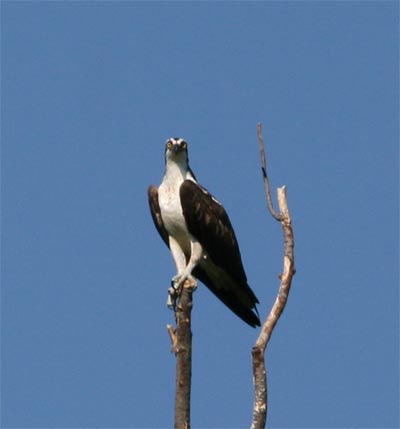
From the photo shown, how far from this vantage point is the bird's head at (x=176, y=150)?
13203 mm

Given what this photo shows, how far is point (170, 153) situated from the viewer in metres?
13.2

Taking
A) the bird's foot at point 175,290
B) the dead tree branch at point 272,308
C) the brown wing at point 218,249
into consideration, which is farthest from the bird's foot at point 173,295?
the dead tree branch at point 272,308

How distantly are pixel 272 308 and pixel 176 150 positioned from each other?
12.8ft

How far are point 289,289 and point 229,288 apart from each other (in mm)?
3553

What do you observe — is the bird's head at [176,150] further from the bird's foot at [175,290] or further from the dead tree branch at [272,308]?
the dead tree branch at [272,308]

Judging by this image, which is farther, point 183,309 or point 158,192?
point 158,192

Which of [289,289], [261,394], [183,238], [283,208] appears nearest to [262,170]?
[283,208]

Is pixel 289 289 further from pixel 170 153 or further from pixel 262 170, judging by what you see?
pixel 170 153

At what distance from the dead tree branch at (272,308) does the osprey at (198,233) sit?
271 cm

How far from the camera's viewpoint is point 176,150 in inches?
520

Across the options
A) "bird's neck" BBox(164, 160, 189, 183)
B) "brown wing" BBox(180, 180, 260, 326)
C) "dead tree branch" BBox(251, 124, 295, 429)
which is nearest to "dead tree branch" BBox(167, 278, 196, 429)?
"dead tree branch" BBox(251, 124, 295, 429)

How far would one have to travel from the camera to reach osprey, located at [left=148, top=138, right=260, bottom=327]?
510 inches

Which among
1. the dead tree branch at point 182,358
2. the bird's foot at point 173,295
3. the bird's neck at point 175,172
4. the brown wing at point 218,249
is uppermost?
the bird's neck at point 175,172

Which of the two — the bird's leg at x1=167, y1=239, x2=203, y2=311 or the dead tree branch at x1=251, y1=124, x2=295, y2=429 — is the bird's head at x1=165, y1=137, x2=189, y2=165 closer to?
the bird's leg at x1=167, y1=239, x2=203, y2=311
